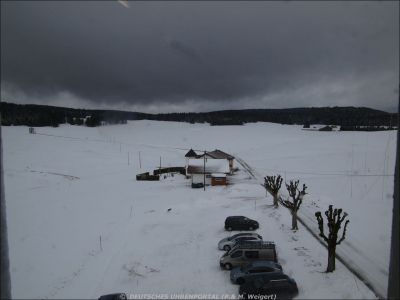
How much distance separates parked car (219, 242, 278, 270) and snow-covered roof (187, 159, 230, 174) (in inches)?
988

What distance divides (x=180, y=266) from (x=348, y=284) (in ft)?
28.4

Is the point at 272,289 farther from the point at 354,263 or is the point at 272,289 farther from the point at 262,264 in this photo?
the point at 354,263

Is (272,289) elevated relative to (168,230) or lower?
elevated

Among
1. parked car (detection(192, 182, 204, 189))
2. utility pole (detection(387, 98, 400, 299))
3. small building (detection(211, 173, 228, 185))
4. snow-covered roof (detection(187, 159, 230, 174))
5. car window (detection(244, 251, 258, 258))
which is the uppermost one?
utility pole (detection(387, 98, 400, 299))

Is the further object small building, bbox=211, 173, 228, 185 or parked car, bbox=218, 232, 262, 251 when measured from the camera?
small building, bbox=211, 173, 228, 185

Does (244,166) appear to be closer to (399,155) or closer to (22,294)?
(22,294)

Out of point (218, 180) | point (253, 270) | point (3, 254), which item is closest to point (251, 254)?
point (253, 270)

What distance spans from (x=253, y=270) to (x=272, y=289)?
1876mm

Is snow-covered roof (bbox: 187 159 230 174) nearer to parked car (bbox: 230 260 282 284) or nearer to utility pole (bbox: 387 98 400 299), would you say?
Result: parked car (bbox: 230 260 282 284)

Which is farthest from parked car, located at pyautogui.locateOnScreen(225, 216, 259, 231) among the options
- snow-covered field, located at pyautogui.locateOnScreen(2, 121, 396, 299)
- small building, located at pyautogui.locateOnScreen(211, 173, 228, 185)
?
small building, located at pyautogui.locateOnScreen(211, 173, 228, 185)

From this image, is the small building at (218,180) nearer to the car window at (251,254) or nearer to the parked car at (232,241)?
the parked car at (232,241)

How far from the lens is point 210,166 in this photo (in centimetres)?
4372

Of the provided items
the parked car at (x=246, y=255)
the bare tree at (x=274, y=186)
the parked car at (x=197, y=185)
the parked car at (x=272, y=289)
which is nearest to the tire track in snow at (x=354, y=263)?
the bare tree at (x=274, y=186)

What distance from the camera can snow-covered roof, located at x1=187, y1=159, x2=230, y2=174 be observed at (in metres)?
40.5
